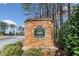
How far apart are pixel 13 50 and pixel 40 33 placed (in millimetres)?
547

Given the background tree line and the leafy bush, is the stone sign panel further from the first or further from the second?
the leafy bush

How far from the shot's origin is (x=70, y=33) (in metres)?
4.85

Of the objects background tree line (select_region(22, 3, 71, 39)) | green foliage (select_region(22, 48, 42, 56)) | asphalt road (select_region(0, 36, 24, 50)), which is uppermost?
background tree line (select_region(22, 3, 71, 39))

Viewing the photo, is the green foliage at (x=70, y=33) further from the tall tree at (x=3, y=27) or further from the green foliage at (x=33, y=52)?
the tall tree at (x=3, y=27)

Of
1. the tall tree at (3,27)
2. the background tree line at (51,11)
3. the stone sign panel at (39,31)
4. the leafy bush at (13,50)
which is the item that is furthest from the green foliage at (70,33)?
the tall tree at (3,27)

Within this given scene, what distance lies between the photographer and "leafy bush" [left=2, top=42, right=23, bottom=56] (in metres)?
4.78

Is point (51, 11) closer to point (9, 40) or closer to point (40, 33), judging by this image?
point (40, 33)

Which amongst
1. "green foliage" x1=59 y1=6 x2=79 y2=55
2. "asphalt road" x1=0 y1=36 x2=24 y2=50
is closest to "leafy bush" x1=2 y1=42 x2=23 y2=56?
"asphalt road" x1=0 y1=36 x2=24 y2=50

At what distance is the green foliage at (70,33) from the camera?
15.8 feet

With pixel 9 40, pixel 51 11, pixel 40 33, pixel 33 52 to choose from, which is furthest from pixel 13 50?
pixel 51 11

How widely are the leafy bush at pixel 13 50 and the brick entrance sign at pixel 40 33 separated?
3.5 inches

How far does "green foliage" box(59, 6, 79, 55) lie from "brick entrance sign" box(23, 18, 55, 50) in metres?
0.19

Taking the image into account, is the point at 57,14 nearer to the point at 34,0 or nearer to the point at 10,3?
the point at 34,0

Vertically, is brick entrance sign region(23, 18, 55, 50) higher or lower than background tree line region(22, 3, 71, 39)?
lower
